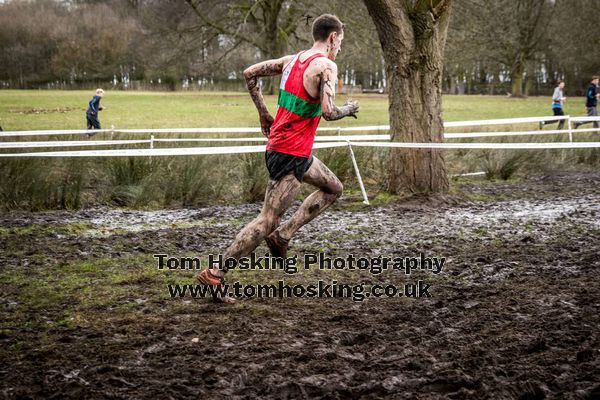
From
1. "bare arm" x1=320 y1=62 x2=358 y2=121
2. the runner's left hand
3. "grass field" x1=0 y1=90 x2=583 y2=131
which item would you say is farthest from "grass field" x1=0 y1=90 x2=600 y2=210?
"grass field" x1=0 y1=90 x2=583 y2=131

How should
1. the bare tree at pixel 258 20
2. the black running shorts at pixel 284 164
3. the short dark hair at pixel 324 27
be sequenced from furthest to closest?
the bare tree at pixel 258 20, the black running shorts at pixel 284 164, the short dark hair at pixel 324 27

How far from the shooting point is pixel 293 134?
5.06 metres

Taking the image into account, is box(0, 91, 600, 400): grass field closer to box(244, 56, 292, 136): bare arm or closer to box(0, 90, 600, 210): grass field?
box(0, 90, 600, 210): grass field

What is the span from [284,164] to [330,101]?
63 centimetres

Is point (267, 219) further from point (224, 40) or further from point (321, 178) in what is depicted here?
point (224, 40)

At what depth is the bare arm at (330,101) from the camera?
470 centimetres

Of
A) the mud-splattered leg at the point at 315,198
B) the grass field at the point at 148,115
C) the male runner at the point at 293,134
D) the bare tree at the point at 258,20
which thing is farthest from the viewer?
the bare tree at the point at 258,20

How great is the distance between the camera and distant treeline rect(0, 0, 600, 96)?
3938cm

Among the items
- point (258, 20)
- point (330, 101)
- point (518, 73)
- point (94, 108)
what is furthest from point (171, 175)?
point (518, 73)

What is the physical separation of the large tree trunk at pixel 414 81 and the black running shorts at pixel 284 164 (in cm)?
586

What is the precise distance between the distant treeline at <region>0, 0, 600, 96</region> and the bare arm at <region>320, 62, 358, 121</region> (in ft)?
82.9

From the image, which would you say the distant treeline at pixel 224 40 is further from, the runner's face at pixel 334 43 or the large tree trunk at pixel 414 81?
the runner's face at pixel 334 43

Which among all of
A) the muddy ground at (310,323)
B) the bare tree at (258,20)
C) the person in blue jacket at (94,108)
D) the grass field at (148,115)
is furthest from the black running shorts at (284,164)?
the bare tree at (258,20)

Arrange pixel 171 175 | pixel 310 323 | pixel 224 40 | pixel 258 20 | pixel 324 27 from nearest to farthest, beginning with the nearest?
pixel 310 323 < pixel 324 27 < pixel 171 175 < pixel 258 20 < pixel 224 40
